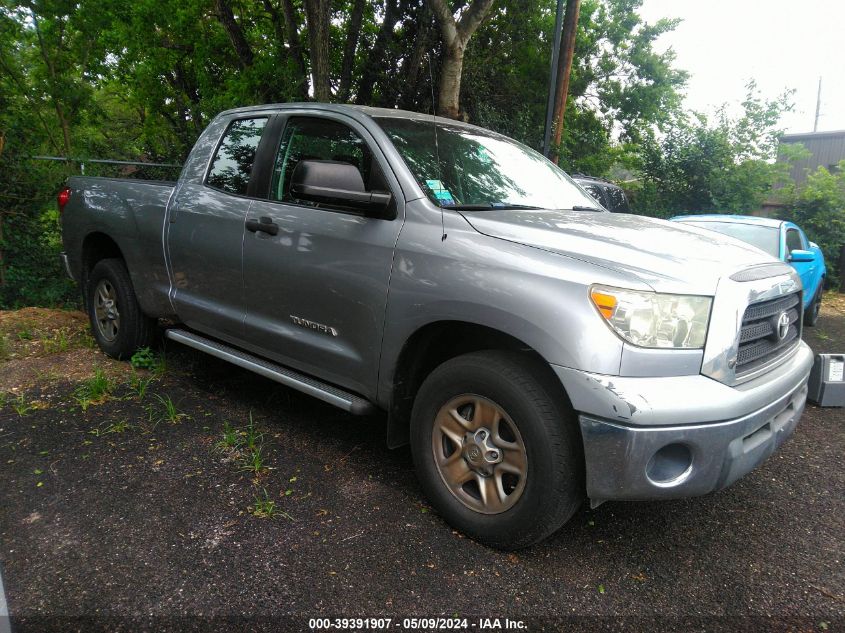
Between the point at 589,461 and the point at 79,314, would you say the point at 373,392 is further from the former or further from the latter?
the point at 79,314

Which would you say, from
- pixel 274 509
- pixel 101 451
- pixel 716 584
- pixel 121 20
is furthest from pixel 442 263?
pixel 121 20

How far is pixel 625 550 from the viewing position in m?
2.71

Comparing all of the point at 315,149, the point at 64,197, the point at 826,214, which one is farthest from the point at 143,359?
the point at 826,214

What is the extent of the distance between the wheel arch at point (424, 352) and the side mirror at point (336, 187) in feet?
2.09

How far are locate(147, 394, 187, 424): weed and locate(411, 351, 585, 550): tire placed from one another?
1.83 meters

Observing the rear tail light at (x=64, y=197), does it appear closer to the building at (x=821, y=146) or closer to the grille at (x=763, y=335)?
the grille at (x=763, y=335)

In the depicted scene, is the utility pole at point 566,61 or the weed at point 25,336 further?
the utility pole at point 566,61

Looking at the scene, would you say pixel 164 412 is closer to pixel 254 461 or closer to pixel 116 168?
pixel 254 461

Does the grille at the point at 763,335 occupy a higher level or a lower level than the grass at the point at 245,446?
higher

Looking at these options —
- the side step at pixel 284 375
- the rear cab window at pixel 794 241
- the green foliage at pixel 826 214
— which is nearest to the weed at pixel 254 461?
the side step at pixel 284 375

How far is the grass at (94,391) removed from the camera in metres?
4.09

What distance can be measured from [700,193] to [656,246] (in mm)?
12980

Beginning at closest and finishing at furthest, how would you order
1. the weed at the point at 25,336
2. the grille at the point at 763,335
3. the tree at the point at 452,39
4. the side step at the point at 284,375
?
1. the grille at the point at 763,335
2. the side step at the point at 284,375
3. the weed at the point at 25,336
4. the tree at the point at 452,39

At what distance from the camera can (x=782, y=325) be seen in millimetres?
2754
